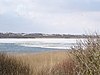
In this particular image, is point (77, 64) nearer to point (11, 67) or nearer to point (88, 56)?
point (88, 56)

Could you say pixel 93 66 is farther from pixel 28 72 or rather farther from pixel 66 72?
pixel 28 72

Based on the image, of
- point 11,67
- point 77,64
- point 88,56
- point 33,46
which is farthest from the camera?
point 33,46

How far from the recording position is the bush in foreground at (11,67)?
1357cm

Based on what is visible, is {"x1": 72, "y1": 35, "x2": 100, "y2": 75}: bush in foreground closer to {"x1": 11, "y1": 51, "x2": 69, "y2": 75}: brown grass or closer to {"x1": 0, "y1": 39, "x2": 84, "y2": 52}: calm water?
{"x1": 11, "y1": 51, "x2": 69, "y2": 75}: brown grass

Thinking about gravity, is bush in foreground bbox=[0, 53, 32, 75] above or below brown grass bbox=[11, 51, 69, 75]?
above

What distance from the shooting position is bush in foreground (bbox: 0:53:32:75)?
44.5ft

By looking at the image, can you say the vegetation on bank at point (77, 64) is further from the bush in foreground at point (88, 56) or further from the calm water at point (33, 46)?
the calm water at point (33, 46)

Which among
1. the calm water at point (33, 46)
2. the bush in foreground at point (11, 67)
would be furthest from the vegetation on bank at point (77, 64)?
the calm water at point (33, 46)

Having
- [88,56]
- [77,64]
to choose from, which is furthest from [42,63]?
[88,56]

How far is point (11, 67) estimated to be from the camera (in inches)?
544

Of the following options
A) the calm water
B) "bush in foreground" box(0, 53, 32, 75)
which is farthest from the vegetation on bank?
the calm water

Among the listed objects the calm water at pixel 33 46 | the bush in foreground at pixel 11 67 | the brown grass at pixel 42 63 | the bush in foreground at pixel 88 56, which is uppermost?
the bush in foreground at pixel 88 56

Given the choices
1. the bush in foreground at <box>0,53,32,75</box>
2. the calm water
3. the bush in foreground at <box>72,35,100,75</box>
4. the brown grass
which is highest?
the bush in foreground at <box>72,35,100,75</box>

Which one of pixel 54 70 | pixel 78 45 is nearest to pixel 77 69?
pixel 78 45
